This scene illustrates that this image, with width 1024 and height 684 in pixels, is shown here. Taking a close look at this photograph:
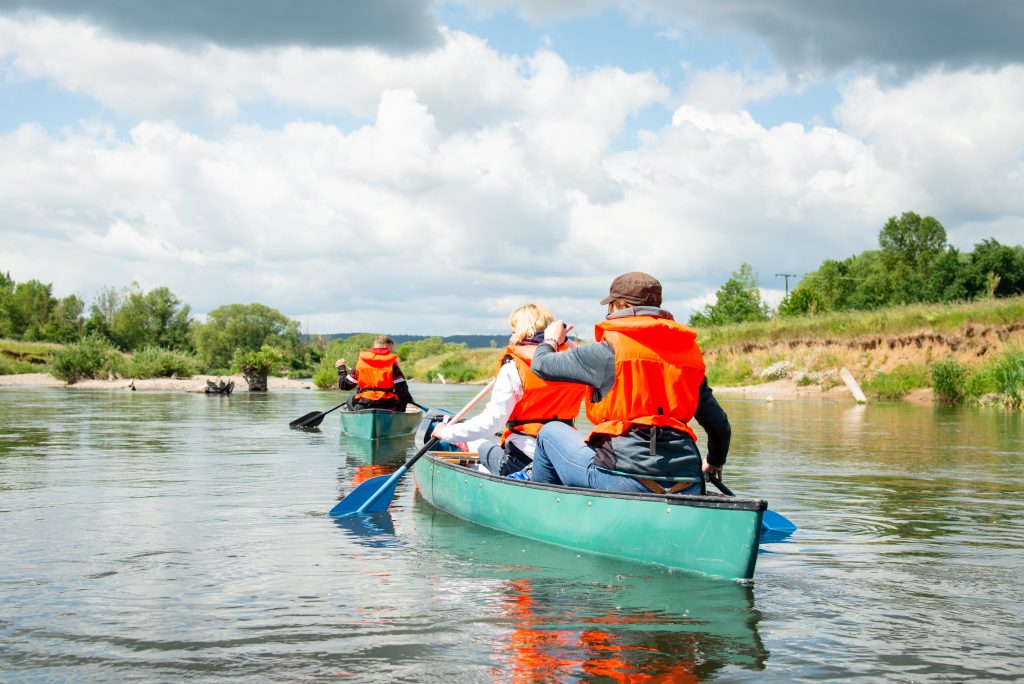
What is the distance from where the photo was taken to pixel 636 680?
3955mm

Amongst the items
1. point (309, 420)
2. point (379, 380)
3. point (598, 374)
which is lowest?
point (309, 420)

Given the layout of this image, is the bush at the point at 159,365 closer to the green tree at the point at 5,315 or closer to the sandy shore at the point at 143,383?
the sandy shore at the point at 143,383

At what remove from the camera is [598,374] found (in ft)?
18.1

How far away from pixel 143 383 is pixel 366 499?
1265 inches

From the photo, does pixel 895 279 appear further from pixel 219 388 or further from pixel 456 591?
pixel 456 591

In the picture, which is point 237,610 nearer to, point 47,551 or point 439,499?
point 47,551

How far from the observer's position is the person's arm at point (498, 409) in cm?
693

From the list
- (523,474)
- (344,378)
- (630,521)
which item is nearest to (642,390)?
(630,521)

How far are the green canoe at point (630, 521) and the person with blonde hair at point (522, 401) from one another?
32 centimetres

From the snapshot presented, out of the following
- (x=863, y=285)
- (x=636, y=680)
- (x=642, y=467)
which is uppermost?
(x=863, y=285)

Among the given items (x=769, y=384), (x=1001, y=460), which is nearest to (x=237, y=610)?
(x=1001, y=460)

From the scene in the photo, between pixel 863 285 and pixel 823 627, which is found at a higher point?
pixel 863 285

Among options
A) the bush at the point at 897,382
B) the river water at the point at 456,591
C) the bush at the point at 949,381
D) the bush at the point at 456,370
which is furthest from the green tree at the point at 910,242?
the river water at the point at 456,591

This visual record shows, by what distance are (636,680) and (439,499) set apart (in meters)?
4.42
